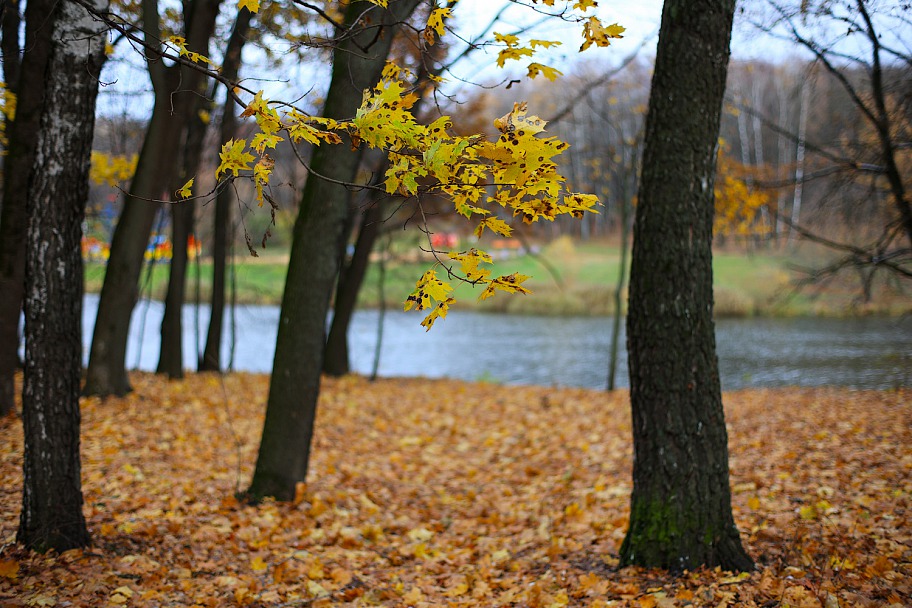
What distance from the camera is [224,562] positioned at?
4.22 m

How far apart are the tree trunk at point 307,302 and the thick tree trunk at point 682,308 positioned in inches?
103

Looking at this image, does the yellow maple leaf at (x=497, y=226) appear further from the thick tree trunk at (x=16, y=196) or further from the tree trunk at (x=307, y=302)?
the thick tree trunk at (x=16, y=196)

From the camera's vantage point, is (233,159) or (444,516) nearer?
(233,159)

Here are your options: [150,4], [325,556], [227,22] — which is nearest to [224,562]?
[325,556]

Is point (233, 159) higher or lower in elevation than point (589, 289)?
lower

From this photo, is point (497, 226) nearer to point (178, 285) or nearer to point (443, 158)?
point (443, 158)

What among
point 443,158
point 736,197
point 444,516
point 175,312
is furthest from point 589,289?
point 443,158

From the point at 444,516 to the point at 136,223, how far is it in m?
5.24

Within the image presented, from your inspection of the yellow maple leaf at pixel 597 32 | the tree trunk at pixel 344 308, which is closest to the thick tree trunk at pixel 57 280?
the yellow maple leaf at pixel 597 32

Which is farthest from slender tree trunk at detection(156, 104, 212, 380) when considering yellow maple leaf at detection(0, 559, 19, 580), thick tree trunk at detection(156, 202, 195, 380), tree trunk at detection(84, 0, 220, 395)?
yellow maple leaf at detection(0, 559, 19, 580)

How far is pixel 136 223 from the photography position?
312 inches

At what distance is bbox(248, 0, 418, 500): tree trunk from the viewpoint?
211 inches

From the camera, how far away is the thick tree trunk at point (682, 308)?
358cm

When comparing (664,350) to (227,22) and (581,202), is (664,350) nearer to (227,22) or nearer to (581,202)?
(581,202)
